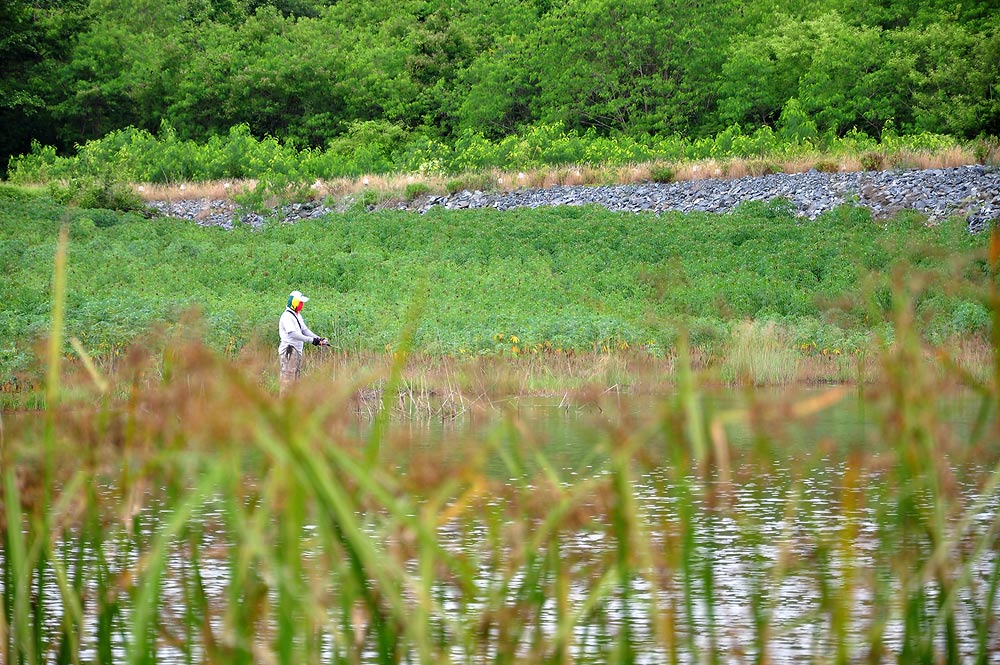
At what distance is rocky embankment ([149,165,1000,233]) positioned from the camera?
86.0 ft

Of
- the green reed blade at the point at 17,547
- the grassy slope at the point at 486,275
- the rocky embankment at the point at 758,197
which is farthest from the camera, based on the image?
the rocky embankment at the point at 758,197

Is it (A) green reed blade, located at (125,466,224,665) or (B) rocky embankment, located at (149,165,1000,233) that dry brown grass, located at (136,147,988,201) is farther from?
(A) green reed blade, located at (125,466,224,665)

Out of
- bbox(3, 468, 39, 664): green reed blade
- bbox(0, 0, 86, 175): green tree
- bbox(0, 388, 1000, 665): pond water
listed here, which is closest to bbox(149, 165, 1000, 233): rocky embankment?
bbox(0, 388, 1000, 665): pond water

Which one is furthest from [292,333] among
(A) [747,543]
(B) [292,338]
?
(A) [747,543]

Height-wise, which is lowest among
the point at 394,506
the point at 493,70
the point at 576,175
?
the point at 576,175

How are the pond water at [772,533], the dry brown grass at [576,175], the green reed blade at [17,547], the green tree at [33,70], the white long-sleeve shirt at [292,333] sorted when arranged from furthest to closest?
the green tree at [33,70]
the dry brown grass at [576,175]
the white long-sleeve shirt at [292,333]
the pond water at [772,533]
the green reed blade at [17,547]

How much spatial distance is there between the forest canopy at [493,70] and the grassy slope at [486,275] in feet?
52.0

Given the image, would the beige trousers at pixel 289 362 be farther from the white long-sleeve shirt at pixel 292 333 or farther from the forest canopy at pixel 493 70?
the forest canopy at pixel 493 70

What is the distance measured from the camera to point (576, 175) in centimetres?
3306

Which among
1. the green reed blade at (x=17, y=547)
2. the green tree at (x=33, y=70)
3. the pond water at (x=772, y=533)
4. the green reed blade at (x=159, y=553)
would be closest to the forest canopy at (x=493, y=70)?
the green tree at (x=33, y=70)

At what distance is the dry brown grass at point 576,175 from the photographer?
2995 centimetres

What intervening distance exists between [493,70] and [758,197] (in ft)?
73.2

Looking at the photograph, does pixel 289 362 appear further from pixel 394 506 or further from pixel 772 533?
pixel 394 506

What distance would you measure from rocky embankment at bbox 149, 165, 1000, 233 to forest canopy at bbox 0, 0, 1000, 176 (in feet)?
37.5
